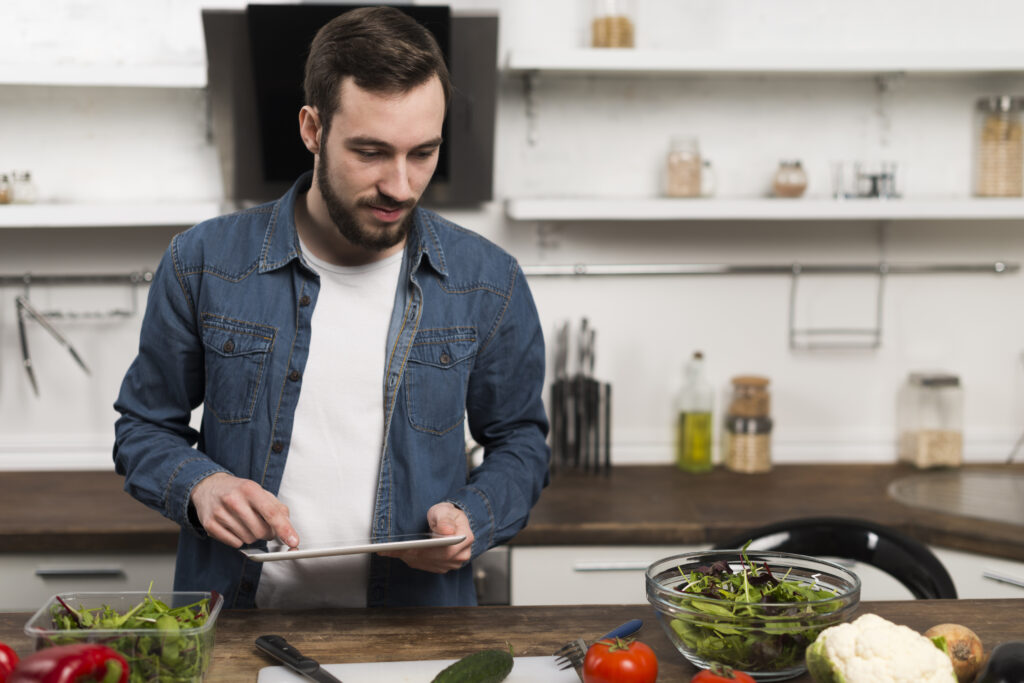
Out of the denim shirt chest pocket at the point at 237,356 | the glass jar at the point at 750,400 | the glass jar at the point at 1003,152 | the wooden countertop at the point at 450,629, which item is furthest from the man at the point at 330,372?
the glass jar at the point at 1003,152

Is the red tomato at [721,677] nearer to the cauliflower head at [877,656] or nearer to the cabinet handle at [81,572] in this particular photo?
the cauliflower head at [877,656]

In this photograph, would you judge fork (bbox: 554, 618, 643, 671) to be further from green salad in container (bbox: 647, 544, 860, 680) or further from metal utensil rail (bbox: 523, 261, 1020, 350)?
metal utensil rail (bbox: 523, 261, 1020, 350)

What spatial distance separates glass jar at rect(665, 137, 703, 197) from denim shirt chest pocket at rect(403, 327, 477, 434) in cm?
114

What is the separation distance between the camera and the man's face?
4.21ft

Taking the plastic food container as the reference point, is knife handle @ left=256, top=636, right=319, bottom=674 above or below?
below

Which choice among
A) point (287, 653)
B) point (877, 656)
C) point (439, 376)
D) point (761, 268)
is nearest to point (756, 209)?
point (761, 268)

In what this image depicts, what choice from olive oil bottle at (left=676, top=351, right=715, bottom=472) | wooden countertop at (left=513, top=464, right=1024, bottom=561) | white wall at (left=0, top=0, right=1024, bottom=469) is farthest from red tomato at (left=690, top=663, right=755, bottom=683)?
white wall at (left=0, top=0, right=1024, bottom=469)

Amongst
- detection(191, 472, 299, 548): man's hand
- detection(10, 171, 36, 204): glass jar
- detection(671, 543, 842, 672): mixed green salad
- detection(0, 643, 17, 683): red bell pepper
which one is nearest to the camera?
detection(0, 643, 17, 683): red bell pepper

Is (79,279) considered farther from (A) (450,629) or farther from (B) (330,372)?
(A) (450,629)

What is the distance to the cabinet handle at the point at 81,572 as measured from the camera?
2033mm

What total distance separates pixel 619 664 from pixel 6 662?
24.1 inches

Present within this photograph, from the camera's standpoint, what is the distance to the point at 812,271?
104 inches

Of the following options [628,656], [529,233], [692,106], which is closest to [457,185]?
[529,233]

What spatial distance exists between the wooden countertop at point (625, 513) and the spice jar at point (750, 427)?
8 centimetres
